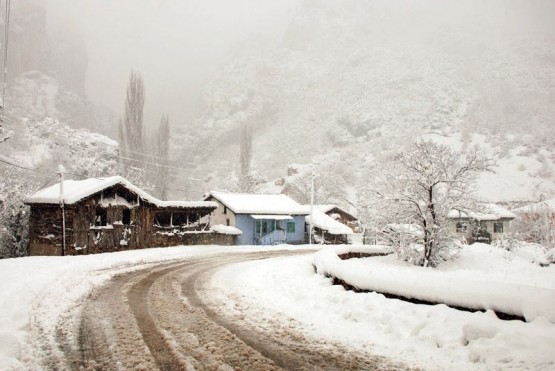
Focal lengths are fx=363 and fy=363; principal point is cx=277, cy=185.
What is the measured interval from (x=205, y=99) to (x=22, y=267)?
15055 cm

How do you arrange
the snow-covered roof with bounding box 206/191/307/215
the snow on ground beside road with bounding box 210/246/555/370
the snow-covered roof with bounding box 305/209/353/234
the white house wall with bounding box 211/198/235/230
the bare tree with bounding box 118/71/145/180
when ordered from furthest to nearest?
the bare tree with bounding box 118/71/145/180, the snow-covered roof with bounding box 305/209/353/234, the white house wall with bounding box 211/198/235/230, the snow-covered roof with bounding box 206/191/307/215, the snow on ground beside road with bounding box 210/246/555/370

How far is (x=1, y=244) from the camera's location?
26312 millimetres

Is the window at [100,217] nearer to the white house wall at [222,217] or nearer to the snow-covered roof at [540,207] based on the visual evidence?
the white house wall at [222,217]

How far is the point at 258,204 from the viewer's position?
39.9m

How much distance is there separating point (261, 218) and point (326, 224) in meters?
9.49

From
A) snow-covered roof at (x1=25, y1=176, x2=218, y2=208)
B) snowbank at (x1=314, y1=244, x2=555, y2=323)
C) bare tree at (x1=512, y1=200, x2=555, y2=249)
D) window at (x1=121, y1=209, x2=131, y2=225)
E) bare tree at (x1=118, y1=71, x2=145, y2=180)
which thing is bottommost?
bare tree at (x1=512, y1=200, x2=555, y2=249)

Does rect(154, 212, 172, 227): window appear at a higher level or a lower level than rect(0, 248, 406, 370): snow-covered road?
higher

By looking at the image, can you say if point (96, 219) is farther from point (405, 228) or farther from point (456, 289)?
point (456, 289)

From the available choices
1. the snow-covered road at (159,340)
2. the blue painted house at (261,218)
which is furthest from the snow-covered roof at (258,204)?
the snow-covered road at (159,340)

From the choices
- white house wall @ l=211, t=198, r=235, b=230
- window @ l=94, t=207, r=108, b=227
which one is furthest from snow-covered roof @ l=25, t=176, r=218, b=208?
white house wall @ l=211, t=198, r=235, b=230

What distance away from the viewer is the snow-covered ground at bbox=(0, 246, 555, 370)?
208 inches

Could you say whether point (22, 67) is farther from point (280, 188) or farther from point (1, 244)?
point (1, 244)

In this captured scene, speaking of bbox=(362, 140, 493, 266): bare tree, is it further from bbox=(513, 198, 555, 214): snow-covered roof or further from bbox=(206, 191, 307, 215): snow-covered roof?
bbox=(513, 198, 555, 214): snow-covered roof

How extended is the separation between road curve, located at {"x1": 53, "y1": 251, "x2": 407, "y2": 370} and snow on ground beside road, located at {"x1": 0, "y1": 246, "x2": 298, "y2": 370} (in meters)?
0.41
